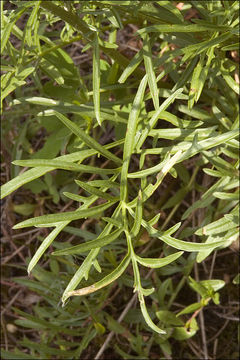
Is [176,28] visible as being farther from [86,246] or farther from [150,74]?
[86,246]

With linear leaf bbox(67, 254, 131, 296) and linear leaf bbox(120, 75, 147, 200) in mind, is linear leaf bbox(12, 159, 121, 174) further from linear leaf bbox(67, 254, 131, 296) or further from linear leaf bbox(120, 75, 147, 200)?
linear leaf bbox(67, 254, 131, 296)

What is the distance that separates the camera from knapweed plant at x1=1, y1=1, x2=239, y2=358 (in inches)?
41.6

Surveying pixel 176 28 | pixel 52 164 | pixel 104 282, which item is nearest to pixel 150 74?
pixel 176 28

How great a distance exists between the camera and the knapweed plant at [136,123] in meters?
1.06

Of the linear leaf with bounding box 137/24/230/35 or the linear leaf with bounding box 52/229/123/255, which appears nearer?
the linear leaf with bounding box 52/229/123/255

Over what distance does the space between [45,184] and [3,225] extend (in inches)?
10.8

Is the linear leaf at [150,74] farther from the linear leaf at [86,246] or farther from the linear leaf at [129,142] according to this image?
the linear leaf at [86,246]

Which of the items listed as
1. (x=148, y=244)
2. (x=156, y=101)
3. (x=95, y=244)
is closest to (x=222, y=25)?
(x=156, y=101)

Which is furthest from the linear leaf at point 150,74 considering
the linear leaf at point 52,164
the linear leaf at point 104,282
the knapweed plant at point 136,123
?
the linear leaf at point 104,282

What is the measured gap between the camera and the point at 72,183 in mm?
1889

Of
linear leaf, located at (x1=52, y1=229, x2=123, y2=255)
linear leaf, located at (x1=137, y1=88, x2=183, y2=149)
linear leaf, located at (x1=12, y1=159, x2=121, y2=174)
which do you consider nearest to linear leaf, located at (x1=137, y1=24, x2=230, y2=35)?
linear leaf, located at (x1=137, y1=88, x2=183, y2=149)

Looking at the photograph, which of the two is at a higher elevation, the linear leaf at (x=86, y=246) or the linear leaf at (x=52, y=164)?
the linear leaf at (x=52, y=164)

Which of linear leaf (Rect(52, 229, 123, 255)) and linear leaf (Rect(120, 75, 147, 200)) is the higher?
linear leaf (Rect(120, 75, 147, 200))

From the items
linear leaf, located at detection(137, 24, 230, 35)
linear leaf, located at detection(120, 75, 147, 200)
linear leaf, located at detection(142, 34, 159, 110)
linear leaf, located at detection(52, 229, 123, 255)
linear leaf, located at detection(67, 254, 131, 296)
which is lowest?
linear leaf, located at detection(67, 254, 131, 296)
